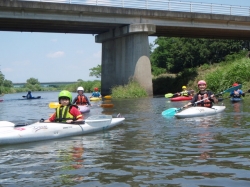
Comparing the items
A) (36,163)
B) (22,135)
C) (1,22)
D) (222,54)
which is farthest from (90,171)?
(222,54)

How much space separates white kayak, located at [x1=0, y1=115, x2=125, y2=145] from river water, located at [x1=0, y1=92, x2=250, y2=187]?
156 millimetres

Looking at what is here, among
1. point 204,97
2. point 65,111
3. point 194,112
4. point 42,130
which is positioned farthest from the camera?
point 204,97

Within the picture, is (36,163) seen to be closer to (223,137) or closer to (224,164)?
(224,164)

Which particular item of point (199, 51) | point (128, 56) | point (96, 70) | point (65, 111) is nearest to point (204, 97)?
point (65, 111)

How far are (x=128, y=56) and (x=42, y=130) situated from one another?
24070mm

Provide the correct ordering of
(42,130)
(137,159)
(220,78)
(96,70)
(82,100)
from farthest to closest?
(96,70) → (220,78) → (82,100) → (42,130) → (137,159)

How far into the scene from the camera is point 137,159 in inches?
275

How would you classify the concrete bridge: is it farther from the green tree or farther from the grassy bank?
the green tree

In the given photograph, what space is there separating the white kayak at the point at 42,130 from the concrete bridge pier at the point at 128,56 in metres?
21.4

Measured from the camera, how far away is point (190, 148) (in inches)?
311

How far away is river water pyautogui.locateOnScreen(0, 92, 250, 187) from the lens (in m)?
5.66

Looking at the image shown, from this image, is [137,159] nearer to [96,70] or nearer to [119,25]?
[119,25]

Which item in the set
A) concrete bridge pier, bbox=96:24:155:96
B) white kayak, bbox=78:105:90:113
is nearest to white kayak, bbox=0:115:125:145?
white kayak, bbox=78:105:90:113

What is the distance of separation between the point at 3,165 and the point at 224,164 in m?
3.66
